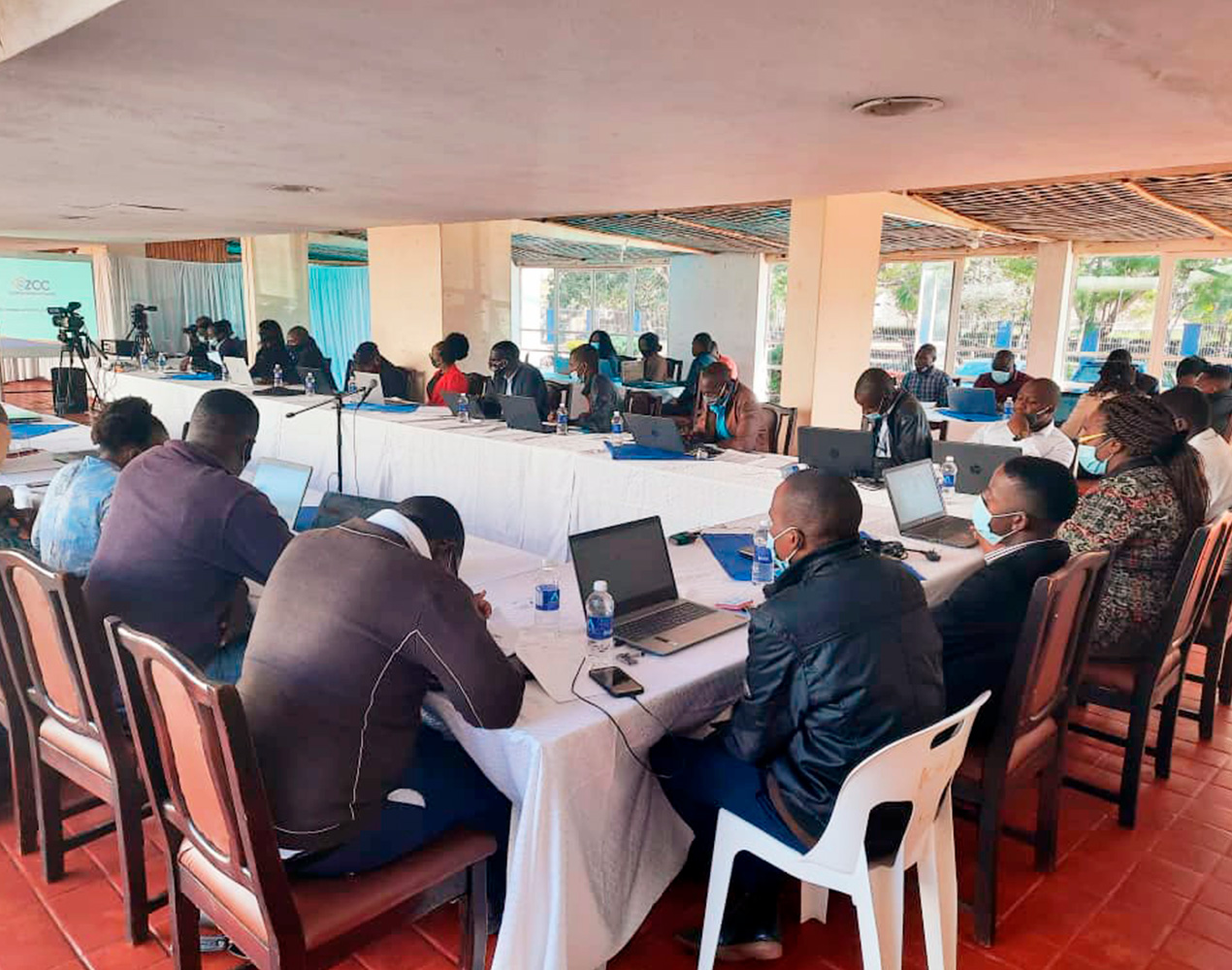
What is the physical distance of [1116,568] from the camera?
2547mm

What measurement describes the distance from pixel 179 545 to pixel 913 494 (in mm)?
2369

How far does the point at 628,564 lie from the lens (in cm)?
221

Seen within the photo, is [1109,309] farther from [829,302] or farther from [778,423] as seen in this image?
[778,423]

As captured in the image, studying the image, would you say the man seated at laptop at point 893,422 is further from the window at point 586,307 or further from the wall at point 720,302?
the window at point 586,307

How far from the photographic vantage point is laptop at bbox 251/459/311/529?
115 inches

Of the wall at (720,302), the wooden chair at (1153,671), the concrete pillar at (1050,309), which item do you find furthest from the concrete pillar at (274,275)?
the wooden chair at (1153,671)

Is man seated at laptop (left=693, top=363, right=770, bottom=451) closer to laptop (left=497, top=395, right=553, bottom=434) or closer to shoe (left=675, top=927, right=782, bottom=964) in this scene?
laptop (left=497, top=395, right=553, bottom=434)

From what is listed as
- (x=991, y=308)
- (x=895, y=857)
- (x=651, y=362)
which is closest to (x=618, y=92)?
(x=895, y=857)

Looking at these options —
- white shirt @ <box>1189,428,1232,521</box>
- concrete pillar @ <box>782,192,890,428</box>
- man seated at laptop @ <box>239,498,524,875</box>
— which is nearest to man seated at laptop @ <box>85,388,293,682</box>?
man seated at laptop @ <box>239,498,524,875</box>

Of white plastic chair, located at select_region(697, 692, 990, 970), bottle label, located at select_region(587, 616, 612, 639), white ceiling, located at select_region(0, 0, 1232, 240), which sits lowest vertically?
white plastic chair, located at select_region(697, 692, 990, 970)

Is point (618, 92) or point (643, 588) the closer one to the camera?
point (643, 588)

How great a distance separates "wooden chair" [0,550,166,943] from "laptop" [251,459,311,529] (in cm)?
98

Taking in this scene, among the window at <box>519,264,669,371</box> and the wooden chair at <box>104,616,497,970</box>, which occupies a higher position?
the window at <box>519,264,669,371</box>

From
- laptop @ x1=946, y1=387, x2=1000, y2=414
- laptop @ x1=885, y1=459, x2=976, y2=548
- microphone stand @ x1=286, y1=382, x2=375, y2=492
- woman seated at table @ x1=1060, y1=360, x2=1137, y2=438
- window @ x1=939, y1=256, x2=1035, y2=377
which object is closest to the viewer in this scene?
laptop @ x1=885, y1=459, x2=976, y2=548
